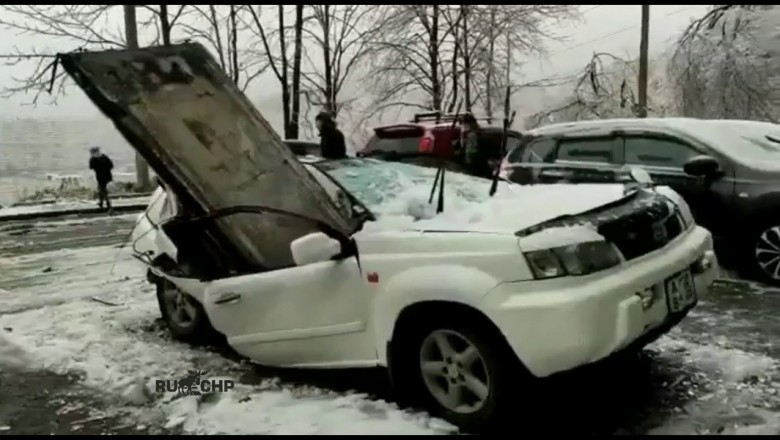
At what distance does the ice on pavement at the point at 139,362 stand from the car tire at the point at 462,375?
0.35 ft

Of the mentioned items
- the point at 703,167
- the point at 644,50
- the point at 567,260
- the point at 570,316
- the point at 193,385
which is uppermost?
the point at 644,50

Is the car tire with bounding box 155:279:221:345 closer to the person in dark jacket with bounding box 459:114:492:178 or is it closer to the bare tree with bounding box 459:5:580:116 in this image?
the person in dark jacket with bounding box 459:114:492:178

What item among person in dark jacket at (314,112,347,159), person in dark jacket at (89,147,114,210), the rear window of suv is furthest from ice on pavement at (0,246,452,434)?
person in dark jacket at (89,147,114,210)

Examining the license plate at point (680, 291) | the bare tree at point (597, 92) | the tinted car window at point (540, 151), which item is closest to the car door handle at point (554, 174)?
the tinted car window at point (540, 151)

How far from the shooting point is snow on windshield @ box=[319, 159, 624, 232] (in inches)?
153

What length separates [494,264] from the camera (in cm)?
353

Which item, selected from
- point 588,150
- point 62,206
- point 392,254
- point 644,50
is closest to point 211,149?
point 392,254

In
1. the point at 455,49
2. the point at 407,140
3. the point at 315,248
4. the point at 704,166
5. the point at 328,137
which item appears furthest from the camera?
the point at 455,49

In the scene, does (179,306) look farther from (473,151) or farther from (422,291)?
(473,151)

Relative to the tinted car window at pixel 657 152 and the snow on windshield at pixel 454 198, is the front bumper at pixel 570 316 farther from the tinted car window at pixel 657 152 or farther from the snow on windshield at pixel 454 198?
the tinted car window at pixel 657 152

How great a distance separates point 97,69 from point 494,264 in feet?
9.90

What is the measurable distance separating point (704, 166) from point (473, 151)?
11.4 ft

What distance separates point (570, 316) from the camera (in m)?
3.35

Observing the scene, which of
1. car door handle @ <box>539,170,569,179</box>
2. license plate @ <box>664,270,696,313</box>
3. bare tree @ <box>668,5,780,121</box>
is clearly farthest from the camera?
bare tree @ <box>668,5,780,121</box>
